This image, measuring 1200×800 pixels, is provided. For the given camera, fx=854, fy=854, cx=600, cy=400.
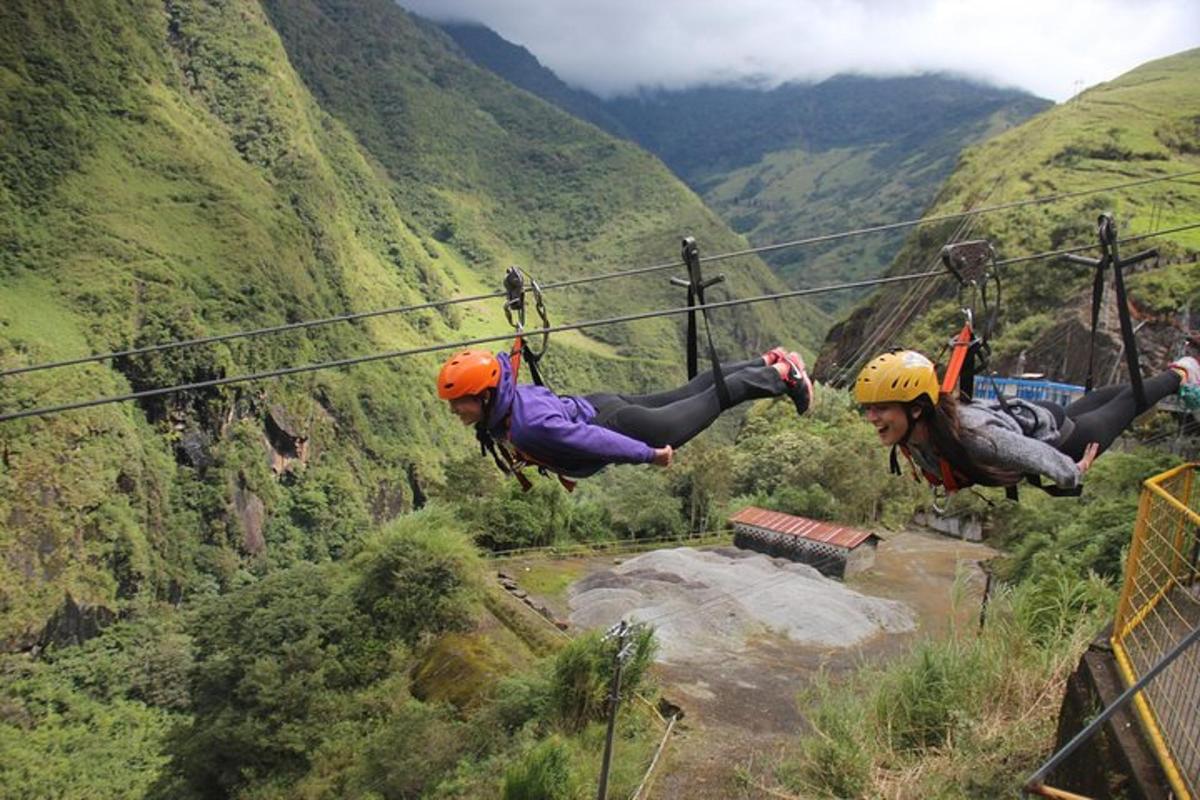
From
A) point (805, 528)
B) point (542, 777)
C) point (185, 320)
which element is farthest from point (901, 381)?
point (185, 320)

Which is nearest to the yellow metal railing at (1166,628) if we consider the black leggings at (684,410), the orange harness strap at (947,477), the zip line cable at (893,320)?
the orange harness strap at (947,477)

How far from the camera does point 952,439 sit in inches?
178

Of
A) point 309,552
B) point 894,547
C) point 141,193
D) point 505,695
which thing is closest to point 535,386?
point 505,695

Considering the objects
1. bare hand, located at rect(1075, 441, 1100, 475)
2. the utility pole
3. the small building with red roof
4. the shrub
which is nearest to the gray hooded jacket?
bare hand, located at rect(1075, 441, 1100, 475)

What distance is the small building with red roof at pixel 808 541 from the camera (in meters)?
26.2

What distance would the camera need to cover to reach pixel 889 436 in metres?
4.67

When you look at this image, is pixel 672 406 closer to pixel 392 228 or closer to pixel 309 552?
pixel 309 552

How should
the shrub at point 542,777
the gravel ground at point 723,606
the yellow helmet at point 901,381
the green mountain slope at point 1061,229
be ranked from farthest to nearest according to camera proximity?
the green mountain slope at point 1061,229 < the gravel ground at point 723,606 < the shrub at point 542,777 < the yellow helmet at point 901,381

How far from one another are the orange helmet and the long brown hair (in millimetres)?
2349

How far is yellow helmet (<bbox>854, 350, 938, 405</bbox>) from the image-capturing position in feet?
14.4

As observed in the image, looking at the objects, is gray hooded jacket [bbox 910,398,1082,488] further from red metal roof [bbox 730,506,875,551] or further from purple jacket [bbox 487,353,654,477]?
red metal roof [bbox 730,506,875,551]

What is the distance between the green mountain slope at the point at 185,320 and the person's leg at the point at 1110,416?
73001 millimetres

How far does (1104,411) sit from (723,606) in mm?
15917

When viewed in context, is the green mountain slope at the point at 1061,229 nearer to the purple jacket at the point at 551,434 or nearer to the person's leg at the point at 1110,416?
the person's leg at the point at 1110,416
